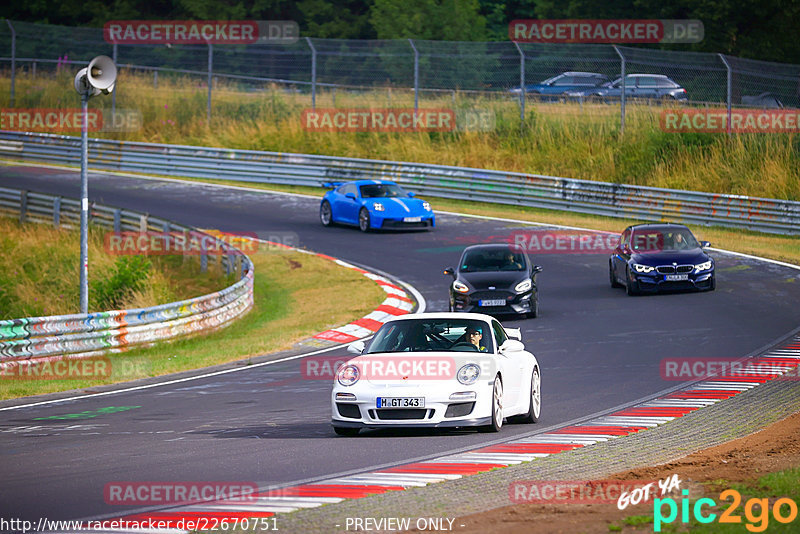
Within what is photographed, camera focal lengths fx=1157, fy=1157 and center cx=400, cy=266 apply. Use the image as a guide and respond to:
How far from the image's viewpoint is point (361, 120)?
42.6m

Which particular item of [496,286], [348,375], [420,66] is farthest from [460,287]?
[420,66]

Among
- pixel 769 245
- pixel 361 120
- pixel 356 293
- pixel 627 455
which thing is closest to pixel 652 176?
pixel 769 245

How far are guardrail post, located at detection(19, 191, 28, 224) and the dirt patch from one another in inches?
1085

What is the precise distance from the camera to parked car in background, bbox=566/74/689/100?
119 feet

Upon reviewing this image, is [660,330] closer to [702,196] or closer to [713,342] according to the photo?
[713,342]

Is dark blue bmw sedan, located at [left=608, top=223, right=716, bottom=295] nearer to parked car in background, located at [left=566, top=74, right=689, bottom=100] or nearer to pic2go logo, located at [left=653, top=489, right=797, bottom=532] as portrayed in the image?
parked car in background, located at [left=566, top=74, right=689, bottom=100]

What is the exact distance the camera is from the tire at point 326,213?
110ft

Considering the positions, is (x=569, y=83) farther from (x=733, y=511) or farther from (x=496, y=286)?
(x=733, y=511)

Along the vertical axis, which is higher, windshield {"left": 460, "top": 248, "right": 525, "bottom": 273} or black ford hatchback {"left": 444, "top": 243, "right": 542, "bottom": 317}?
windshield {"left": 460, "top": 248, "right": 525, "bottom": 273}

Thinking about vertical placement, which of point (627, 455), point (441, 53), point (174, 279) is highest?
point (441, 53)

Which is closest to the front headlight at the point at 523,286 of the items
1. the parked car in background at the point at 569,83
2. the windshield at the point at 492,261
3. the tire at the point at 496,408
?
the windshield at the point at 492,261

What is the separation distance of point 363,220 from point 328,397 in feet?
60.7

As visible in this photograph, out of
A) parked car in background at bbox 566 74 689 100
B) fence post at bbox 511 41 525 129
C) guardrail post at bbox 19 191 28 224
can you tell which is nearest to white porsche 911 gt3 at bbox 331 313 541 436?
guardrail post at bbox 19 191 28 224

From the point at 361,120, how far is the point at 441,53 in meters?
5.05
